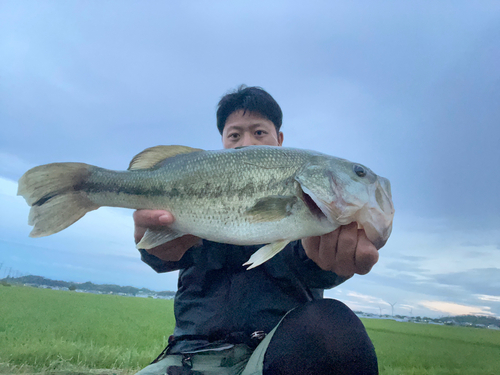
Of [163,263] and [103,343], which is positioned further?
[103,343]

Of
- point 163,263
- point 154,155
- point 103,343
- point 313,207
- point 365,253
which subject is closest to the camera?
point 365,253

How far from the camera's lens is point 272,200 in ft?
6.15

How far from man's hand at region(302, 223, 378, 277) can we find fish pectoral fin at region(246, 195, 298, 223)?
361mm

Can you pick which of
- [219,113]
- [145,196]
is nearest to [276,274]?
[145,196]

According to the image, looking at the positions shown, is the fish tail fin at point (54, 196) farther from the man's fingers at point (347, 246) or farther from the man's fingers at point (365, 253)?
the man's fingers at point (365, 253)

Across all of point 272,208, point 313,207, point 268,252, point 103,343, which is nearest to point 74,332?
point 103,343

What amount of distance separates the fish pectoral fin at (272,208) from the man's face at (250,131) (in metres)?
1.59

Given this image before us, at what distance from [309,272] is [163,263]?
4.37 feet

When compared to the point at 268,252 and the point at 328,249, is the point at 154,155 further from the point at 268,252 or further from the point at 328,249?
the point at 328,249

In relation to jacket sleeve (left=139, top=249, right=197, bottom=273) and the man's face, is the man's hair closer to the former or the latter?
the man's face

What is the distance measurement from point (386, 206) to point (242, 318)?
4.66 feet

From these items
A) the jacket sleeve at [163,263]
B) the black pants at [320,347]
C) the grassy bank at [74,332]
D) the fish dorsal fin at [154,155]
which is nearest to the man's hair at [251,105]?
the fish dorsal fin at [154,155]

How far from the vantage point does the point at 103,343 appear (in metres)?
4.06

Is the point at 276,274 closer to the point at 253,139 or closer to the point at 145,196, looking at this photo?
the point at 145,196
